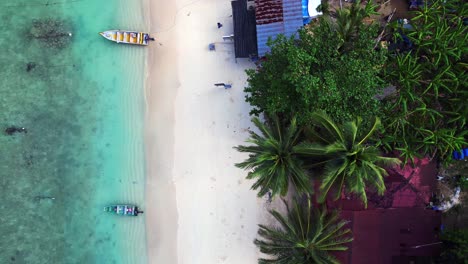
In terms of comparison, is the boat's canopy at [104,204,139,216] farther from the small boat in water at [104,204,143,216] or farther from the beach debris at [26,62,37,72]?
the beach debris at [26,62,37,72]

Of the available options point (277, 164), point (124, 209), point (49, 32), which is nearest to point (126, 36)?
point (49, 32)

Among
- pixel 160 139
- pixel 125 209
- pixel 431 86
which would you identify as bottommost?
pixel 125 209

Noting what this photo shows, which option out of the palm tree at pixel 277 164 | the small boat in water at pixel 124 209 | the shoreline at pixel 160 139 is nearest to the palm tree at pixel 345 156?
the palm tree at pixel 277 164

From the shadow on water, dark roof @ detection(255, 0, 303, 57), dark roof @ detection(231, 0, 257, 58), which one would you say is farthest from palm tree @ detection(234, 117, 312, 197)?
the shadow on water

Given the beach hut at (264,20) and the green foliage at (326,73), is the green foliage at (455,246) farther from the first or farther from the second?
the beach hut at (264,20)

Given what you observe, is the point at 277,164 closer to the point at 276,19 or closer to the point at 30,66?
the point at 276,19

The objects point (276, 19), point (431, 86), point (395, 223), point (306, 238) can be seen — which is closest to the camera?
point (306, 238)
